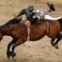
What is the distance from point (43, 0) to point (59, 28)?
9930 millimetres

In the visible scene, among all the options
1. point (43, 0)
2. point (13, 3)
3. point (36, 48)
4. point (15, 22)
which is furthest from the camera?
point (43, 0)

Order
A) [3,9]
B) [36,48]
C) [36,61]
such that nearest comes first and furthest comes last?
[36,61]
[36,48]
[3,9]

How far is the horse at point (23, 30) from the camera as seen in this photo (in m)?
10.0

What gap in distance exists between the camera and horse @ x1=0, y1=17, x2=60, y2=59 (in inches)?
395

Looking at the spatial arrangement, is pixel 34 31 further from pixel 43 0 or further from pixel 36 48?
pixel 43 0

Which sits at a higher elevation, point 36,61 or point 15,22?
point 15,22

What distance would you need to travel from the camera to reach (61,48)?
1251cm

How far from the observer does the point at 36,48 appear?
40.2 ft

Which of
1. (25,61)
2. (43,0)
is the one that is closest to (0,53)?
(25,61)

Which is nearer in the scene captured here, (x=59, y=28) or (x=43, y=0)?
(x=59, y=28)

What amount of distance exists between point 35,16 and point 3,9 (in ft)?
24.0

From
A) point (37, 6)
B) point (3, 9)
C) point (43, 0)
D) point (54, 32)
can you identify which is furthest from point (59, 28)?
point (43, 0)

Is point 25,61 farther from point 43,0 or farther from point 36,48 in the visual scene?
point 43,0

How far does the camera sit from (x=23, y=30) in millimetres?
10180
